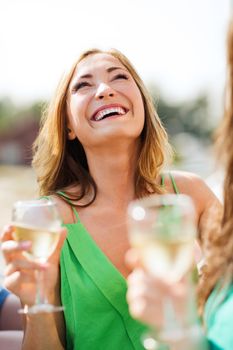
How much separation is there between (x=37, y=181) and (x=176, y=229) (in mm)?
1569

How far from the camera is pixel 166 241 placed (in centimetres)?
138

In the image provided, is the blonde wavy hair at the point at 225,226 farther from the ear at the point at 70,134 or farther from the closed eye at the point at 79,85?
the ear at the point at 70,134

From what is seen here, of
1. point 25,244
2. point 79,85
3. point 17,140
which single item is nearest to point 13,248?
point 25,244

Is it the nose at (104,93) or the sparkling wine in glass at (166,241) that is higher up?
the nose at (104,93)

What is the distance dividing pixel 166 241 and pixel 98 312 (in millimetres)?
1035

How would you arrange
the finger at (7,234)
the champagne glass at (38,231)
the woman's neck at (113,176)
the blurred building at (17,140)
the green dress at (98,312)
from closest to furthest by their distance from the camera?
the champagne glass at (38,231)
the finger at (7,234)
the green dress at (98,312)
the woman's neck at (113,176)
the blurred building at (17,140)

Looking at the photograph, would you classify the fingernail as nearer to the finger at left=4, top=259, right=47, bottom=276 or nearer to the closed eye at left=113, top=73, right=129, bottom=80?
the finger at left=4, top=259, right=47, bottom=276

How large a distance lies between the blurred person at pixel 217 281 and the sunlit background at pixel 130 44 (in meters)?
22.9

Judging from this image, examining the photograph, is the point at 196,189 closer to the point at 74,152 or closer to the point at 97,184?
the point at 97,184

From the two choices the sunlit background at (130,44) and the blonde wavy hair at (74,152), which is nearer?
the blonde wavy hair at (74,152)

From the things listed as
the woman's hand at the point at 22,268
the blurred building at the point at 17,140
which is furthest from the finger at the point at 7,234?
the blurred building at the point at 17,140

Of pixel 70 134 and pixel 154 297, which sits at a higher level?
pixel 70 134

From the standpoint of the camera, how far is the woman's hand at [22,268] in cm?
174

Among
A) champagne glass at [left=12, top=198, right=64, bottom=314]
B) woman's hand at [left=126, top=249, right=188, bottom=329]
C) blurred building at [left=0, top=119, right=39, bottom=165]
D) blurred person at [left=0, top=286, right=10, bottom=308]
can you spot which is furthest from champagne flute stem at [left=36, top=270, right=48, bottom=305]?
blurred building at [left=0, top=119, right=39, bottom=165]
